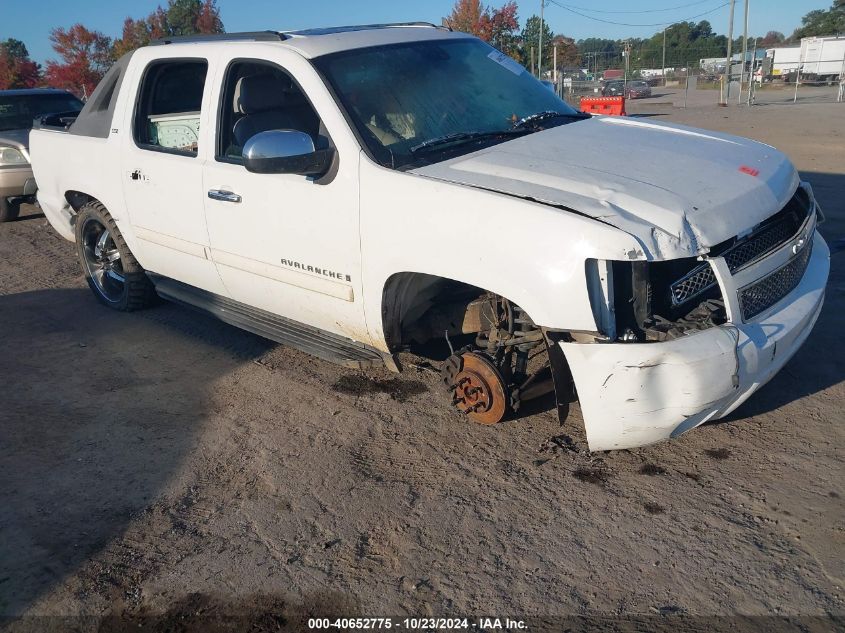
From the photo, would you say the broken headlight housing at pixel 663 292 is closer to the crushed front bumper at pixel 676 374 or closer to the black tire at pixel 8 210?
the crushed front bumper at pixel 676 374

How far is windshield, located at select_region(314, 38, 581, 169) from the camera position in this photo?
3863 mm

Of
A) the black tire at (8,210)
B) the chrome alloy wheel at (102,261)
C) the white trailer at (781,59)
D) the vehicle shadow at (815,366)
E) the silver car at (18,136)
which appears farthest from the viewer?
the white trailer at (781,59)

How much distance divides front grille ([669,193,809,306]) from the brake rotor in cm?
→ 96

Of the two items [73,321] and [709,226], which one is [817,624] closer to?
[709,226]

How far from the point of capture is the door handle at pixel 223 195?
431 cm

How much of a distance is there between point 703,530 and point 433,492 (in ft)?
3.69

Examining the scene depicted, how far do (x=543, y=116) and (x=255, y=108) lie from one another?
66.8 inches

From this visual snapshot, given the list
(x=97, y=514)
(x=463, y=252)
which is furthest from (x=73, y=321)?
(x=463, y=252)

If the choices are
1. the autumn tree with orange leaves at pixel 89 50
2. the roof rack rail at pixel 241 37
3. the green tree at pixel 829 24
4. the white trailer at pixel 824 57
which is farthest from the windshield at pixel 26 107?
the green tree at pixel 829 24

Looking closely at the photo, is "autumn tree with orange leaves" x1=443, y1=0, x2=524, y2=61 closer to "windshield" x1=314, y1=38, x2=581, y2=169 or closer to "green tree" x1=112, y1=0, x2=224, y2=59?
"green tree" x1=112, y1=0, x2=224, y2=59

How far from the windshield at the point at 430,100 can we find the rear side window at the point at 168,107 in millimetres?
1416

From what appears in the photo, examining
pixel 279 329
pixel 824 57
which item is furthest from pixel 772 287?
pixel 824 57

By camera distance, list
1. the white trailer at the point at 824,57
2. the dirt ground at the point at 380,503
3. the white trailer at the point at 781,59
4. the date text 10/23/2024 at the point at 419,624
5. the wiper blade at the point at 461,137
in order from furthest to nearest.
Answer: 1. the white trailer at the point at 781,59
2. the white trailer at the point at 824,57
3. the wiper blade at the point at 461,137
4. the dirt ground at the point at 380,503
5. the date text 10/23/2024 at the point at 419,624

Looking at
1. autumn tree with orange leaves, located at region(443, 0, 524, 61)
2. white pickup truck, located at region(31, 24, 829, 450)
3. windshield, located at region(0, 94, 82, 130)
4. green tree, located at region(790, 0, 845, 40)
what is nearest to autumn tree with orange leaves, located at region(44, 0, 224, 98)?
autumn tree with orange leaves, located at region(443, 0, 524, 61)
